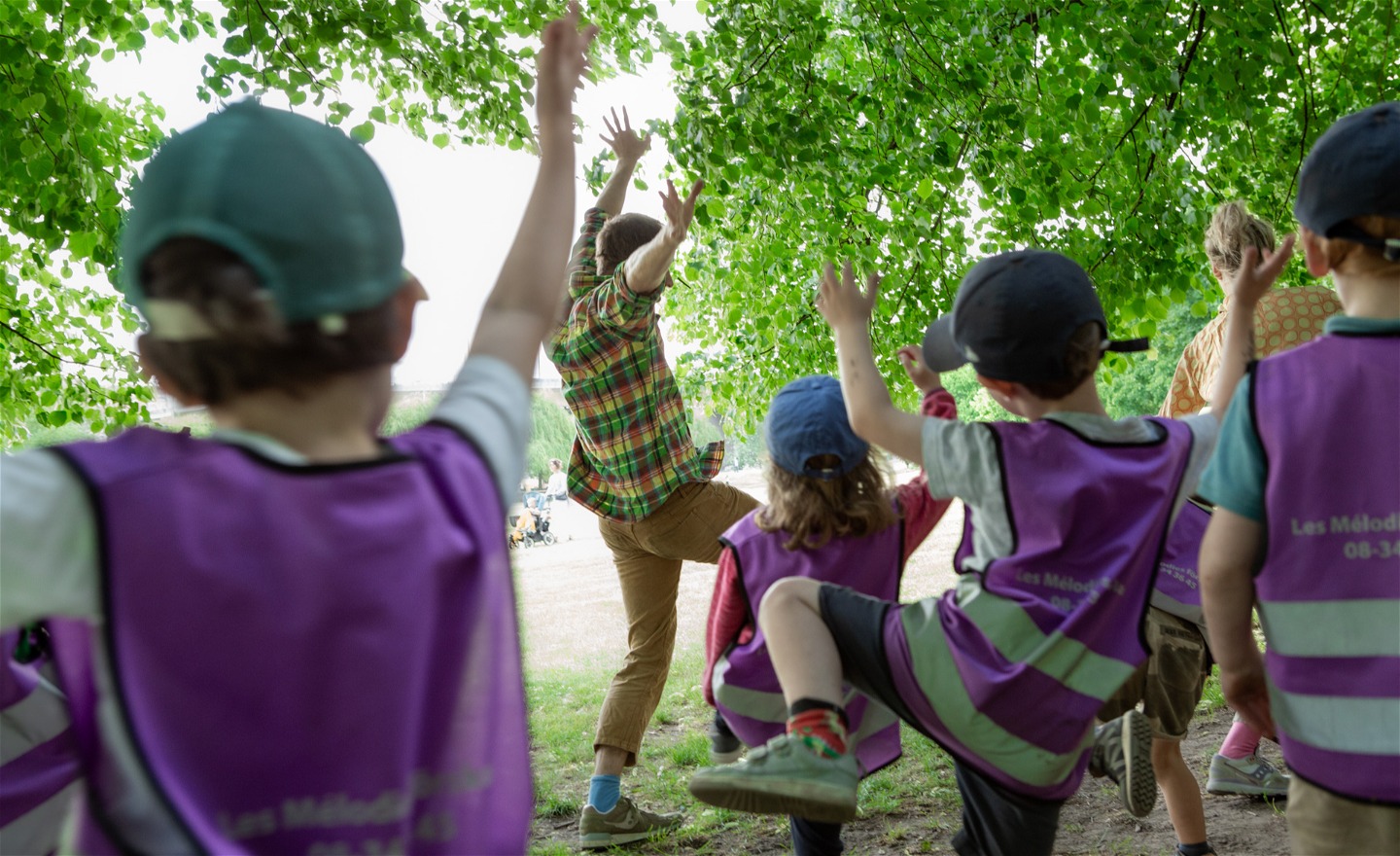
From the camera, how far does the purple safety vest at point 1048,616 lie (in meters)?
2.10

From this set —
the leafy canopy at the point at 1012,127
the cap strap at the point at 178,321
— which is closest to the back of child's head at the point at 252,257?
the cap strap at the point at 178,321

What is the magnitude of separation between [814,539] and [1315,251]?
118 cm

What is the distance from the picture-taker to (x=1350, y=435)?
1.78m

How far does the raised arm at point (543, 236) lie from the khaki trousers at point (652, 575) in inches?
103

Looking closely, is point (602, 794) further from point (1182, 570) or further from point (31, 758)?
point (31, 758)

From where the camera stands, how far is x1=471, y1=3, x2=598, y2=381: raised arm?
136 cm

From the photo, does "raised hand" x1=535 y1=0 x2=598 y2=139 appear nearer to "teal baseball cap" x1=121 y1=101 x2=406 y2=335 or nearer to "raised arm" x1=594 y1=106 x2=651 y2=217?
"teal baseball cap" x1=121 y1=101 x2=406 y2=335

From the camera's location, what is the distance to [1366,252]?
188 cm

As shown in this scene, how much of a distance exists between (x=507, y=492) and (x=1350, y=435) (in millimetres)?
1354

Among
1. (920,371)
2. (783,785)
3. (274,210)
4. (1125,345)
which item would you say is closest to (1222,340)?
(1125,345)

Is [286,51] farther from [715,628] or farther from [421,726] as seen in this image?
[421,726]

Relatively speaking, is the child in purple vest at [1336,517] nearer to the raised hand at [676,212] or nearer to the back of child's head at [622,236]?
the raised hand at [676,212]

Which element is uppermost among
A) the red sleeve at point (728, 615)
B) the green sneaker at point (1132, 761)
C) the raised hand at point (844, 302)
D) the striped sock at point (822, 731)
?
the raised hand at point (844, 302)

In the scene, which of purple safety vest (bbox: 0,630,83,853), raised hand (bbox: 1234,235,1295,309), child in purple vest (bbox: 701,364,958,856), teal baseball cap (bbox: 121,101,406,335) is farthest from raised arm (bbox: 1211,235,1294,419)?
purple safety vest (bbox: 0,630,83,853)
